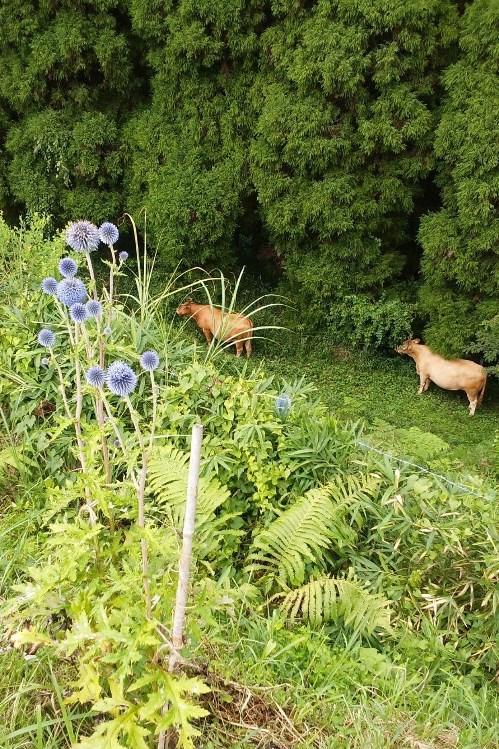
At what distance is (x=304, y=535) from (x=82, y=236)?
1.51m

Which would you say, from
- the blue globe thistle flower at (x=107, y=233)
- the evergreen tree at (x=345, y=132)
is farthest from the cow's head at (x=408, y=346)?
the blue globe thistle flower at (x=107, y=233)

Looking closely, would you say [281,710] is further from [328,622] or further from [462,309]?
[462,309]

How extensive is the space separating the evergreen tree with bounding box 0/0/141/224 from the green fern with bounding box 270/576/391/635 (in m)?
7.46

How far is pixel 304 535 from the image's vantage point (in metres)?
2.42

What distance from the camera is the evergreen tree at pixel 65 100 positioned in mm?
7844

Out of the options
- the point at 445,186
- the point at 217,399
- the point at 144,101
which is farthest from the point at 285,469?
the point at 144,101

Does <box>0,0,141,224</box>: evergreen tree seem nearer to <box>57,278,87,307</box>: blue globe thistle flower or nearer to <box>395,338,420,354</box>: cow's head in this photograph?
<box>395,338,420,354</box>: cow's head

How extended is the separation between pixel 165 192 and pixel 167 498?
5.94m

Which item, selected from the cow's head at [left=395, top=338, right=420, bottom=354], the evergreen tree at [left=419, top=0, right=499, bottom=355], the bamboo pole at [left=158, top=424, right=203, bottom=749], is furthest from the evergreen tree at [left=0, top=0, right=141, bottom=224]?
the bamboo pole at [left=158, top=424, right=203, bottom=749]

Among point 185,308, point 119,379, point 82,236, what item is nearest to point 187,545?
point 119,379

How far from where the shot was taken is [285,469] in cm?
270

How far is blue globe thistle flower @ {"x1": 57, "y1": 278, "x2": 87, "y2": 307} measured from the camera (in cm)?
182

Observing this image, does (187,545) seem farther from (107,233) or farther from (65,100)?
(65,100)

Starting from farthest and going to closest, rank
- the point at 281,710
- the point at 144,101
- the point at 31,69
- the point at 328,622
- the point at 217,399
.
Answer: the point at 144,101, the point at 31,69, the point at 217,399, the point at 328,622, the point at 281,710
